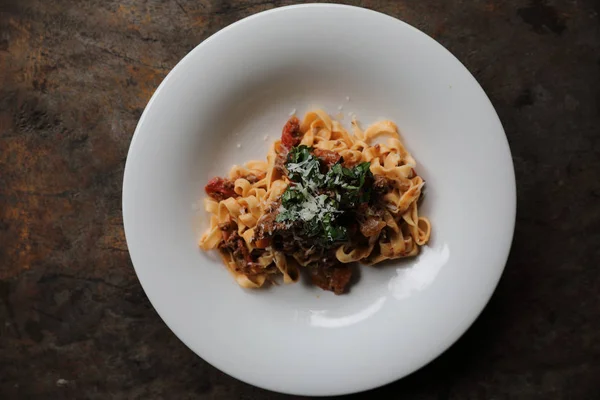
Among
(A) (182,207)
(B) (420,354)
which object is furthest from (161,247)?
(B) (420,354)

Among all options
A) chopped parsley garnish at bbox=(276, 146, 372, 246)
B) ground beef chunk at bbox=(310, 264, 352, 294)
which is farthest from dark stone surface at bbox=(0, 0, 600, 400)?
chopped parsley garnish at bbox=(276, 146, 372, 246)

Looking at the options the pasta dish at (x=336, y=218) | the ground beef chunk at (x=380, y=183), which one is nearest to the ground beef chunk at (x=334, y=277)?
the pasta dish at (x=336, y=218)

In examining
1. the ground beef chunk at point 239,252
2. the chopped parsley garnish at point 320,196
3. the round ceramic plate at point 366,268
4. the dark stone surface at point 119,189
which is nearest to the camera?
the chopped parsley garnish at point 320,196

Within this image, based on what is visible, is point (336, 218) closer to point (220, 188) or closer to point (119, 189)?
point (220, 188)

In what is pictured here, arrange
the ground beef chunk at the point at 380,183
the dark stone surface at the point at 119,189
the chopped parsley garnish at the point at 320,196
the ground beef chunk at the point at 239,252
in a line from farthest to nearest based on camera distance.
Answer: the dark stone surface at the point at 119,189, the ground beef chunk at the point at 239,252, the ground beef chunk at the point at 380,183, the chopped parsley garnish at the point at 320,196

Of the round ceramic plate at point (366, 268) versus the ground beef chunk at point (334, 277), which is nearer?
the round ceramic plate at point (366, 268)

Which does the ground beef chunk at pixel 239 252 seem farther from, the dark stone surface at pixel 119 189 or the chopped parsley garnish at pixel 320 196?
the dark stone surface at pixel 119 189

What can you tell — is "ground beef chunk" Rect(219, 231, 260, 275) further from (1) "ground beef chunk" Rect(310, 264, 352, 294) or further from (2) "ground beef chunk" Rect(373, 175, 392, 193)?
(2) "ground beef chunk" Rect(373, 175, 392, 193)
